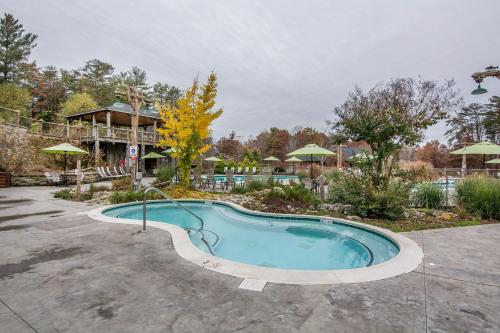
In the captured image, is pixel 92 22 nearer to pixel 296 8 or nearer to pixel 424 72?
pixel 296 8

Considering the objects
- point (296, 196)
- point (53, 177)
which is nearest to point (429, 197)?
point (296, 196)

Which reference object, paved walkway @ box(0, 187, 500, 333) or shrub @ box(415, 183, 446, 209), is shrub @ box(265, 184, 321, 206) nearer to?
shrub @ box(415, 183, 446, 209)

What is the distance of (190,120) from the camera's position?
11.0 meters

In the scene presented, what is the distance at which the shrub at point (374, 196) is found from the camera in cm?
653

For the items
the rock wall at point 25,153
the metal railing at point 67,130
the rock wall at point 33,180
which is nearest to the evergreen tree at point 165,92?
the metal railing at point 67,130

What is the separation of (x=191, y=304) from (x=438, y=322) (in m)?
2.14

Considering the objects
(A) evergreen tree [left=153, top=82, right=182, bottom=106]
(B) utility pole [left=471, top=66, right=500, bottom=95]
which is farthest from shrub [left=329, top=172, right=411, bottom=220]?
(A) evergreen tree [left=153, top=82, right=182, bottom=106]

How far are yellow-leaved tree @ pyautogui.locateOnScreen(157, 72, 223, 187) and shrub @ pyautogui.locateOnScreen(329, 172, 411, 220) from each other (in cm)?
646

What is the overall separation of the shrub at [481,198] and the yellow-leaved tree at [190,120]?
923 cm

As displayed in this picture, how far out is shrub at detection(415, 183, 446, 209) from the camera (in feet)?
25.0

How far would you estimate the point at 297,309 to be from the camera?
7.51ft

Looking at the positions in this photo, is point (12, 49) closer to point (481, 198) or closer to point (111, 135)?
point (111, 135)

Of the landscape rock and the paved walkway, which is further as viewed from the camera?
the landscape rock

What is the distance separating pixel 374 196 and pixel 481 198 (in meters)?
2.76
